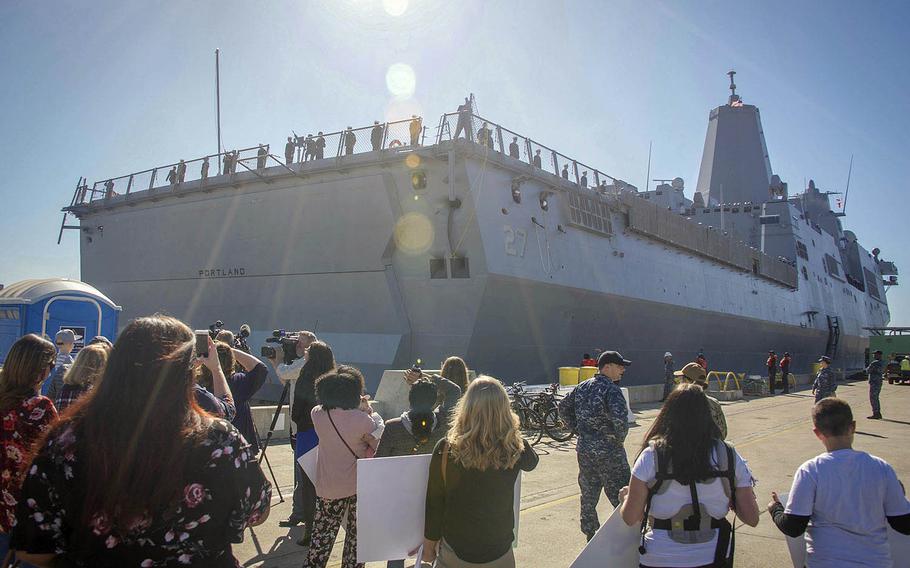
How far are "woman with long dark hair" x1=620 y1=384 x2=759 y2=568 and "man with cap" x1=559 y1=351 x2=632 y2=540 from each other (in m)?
1.70

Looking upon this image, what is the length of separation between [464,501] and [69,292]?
1211 centimetres

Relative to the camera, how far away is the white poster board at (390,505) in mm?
3312

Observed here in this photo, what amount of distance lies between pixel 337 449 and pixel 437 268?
12.7 m

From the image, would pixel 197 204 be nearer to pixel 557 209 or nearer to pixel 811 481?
pixel 557 209

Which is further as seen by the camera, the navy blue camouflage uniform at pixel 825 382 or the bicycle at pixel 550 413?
the navy blue camouflage uniform at pixel 825 382

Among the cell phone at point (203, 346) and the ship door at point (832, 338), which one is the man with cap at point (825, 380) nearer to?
the cell phone at point (203, 346)

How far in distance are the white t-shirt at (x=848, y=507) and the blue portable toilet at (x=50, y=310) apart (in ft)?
41.9

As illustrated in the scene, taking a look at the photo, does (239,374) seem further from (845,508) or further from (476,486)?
(845,508)

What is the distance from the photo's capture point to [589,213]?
2011 cm

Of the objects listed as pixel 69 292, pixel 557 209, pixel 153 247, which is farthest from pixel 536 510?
pixel 153 247

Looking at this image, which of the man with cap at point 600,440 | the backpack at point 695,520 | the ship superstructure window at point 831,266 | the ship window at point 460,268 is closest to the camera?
the backpack at point 695,520

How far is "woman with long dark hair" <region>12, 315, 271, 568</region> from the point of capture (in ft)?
6.36

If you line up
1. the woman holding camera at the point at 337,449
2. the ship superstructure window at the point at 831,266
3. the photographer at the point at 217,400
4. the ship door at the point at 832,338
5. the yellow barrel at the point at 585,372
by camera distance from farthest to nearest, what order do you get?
the ship superstructure window at the point at 831,266 < the ship door at the point at 832,338 < the yellow barrel at the point at 585,372 < the woman holding camera at the point at 337,449 < the photographer at the point at 217,400

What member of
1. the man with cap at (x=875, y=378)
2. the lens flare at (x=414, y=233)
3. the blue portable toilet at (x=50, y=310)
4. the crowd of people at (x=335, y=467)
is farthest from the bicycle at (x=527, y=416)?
the blue portable toilet at (x=50, y=310)
